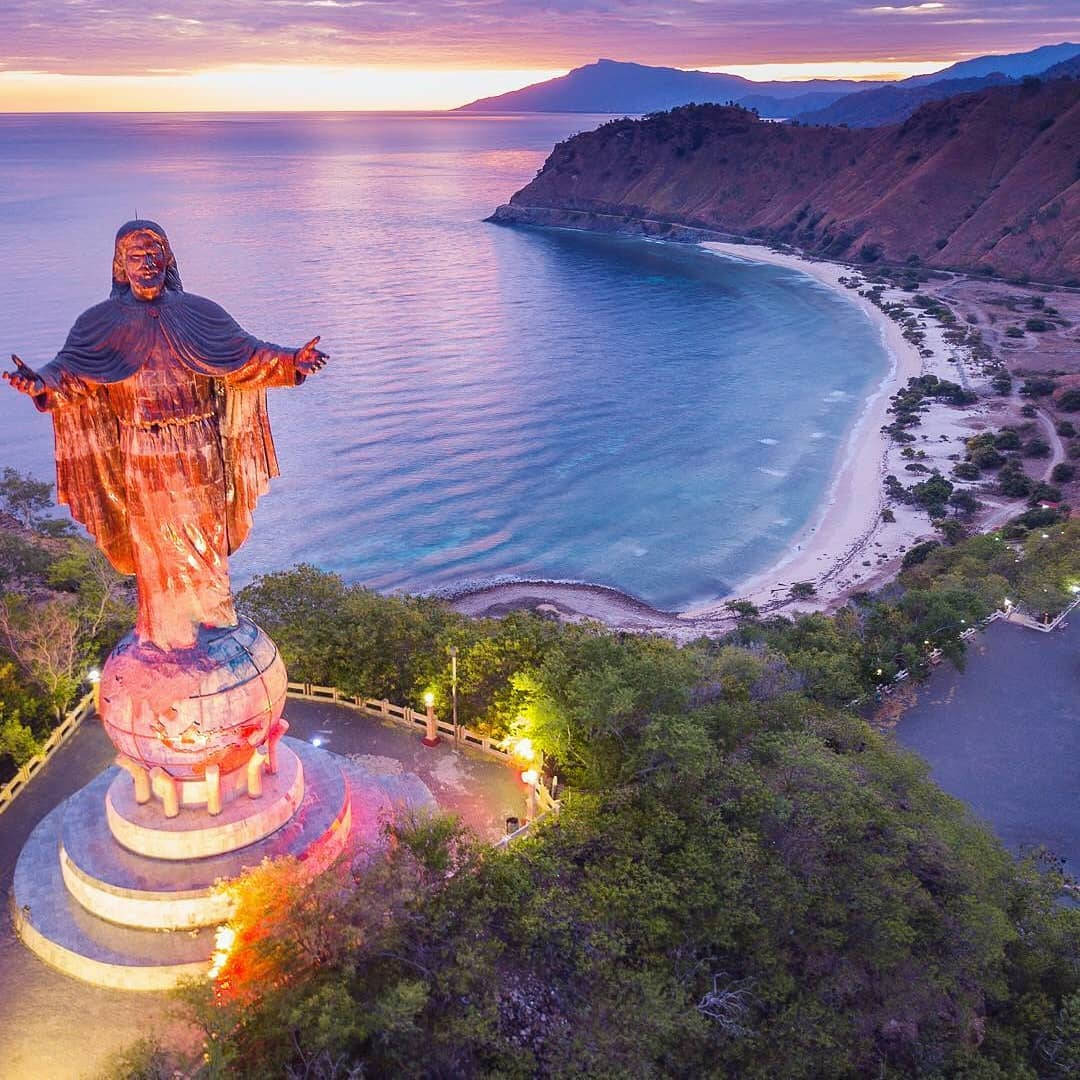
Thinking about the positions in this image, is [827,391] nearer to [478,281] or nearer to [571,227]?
[478,281]

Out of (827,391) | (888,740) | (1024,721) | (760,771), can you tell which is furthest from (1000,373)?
(760,771)

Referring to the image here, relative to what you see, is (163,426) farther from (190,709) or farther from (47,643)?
(47,643)

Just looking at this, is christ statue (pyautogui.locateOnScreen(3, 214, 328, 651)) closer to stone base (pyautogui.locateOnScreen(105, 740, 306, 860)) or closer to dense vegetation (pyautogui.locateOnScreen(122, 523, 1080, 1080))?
stone base (pyautogui.locateOnScreen(105, 740, 306, 860))

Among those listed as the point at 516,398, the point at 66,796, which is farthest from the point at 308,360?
the point at 516,398

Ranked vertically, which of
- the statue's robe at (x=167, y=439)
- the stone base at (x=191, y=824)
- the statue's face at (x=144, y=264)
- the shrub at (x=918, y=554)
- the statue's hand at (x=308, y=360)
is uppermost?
the statue's face at (x=144, y=264)

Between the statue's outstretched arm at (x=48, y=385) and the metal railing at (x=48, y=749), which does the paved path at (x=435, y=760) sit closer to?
the metal railing at (x=48, y=749)

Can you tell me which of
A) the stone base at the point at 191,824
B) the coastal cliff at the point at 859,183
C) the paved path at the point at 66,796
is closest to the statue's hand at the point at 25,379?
the stone base at the point at 191,824

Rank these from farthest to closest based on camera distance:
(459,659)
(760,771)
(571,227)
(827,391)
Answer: (571,227)
(827,391)
(459,659)
(760,771)
